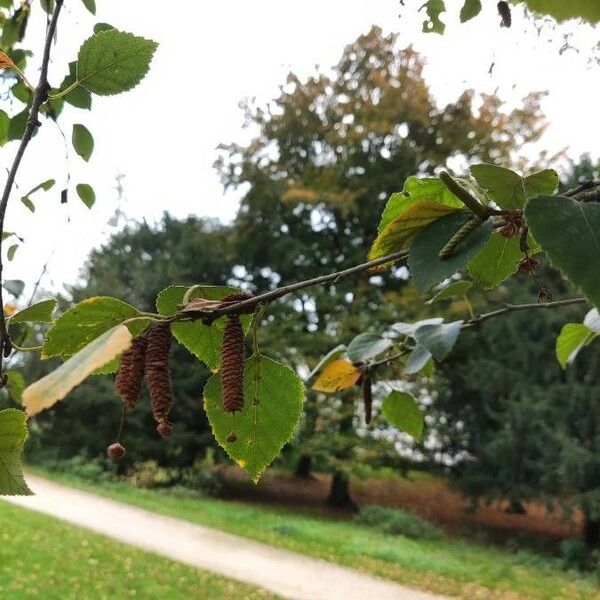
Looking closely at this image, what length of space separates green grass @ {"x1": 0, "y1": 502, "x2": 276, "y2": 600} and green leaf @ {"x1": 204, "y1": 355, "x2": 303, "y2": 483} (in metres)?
4.32

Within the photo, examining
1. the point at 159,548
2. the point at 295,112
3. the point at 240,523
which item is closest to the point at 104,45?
the point at 159,548

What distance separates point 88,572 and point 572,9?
5.49 meters

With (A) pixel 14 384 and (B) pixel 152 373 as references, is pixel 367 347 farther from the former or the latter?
(B) pixel 152 373

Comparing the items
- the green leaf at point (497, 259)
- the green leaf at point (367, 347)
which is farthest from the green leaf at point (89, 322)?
the green leaf at point (367, 347)

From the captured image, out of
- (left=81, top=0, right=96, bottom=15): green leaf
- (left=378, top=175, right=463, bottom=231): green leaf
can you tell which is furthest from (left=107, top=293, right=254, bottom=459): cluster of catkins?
(left=81, top=0, right=96, bottom=15): green leaf

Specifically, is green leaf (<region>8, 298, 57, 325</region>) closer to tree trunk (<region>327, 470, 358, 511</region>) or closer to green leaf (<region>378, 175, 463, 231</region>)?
green leaf (<region>378, 175, 463, 231</region>)

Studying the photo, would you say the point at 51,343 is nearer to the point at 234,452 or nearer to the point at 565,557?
the point at 234,452

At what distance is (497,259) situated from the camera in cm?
49

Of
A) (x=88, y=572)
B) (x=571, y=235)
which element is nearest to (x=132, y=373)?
(x=571, y=235)

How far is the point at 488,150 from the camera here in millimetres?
9930

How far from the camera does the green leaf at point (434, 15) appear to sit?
1.14 metres

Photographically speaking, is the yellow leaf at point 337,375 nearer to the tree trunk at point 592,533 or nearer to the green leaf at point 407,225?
the green leaf at point 407,225

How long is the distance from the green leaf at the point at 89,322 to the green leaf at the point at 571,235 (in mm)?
199

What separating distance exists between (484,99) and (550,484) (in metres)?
5.79
